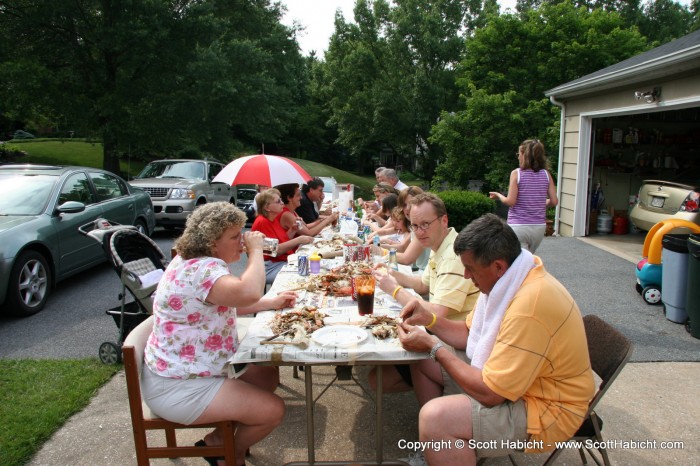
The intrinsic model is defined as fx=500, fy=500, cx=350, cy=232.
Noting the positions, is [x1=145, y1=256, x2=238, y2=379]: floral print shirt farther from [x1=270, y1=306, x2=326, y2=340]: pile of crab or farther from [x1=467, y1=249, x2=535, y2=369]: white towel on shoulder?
[x1=467, y1=249, x2=535, y2=369]: white towel on shoulder

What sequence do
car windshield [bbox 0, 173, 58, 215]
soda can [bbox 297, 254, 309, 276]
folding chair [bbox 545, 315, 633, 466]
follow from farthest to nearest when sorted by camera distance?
car windshield [bbox 0, 173, 58, 215] < soda can [bbox 297, 254, 309, 276] < folding chair [bbox 545, 315, 633, 466]

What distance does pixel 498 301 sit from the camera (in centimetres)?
216

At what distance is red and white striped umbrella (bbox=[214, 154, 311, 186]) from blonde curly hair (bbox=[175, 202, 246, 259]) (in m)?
3.09

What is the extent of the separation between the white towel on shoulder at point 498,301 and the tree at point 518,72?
15366mm

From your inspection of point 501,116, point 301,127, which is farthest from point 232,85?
point 301,127

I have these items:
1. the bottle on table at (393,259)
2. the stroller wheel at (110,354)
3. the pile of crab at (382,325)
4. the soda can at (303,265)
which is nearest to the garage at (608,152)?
the bottle on table at (393,259)

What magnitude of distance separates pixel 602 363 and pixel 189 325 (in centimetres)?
202

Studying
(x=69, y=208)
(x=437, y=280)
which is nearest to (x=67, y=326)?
(x=69, y=208)

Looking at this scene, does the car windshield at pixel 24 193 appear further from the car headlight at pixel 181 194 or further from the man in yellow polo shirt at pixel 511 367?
the man in yellow polo shirt at pixel 511 367

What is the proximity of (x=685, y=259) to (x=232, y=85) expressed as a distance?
12.8 m

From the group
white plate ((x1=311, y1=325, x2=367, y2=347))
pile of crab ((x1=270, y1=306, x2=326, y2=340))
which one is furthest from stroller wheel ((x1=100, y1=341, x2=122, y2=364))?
white plate ((x1=311, y1=325, x2=367, y2=347))

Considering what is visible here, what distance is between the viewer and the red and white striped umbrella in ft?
19.0

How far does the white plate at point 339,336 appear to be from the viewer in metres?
2.48

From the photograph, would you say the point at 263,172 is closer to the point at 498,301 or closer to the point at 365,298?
the point at 365,298
